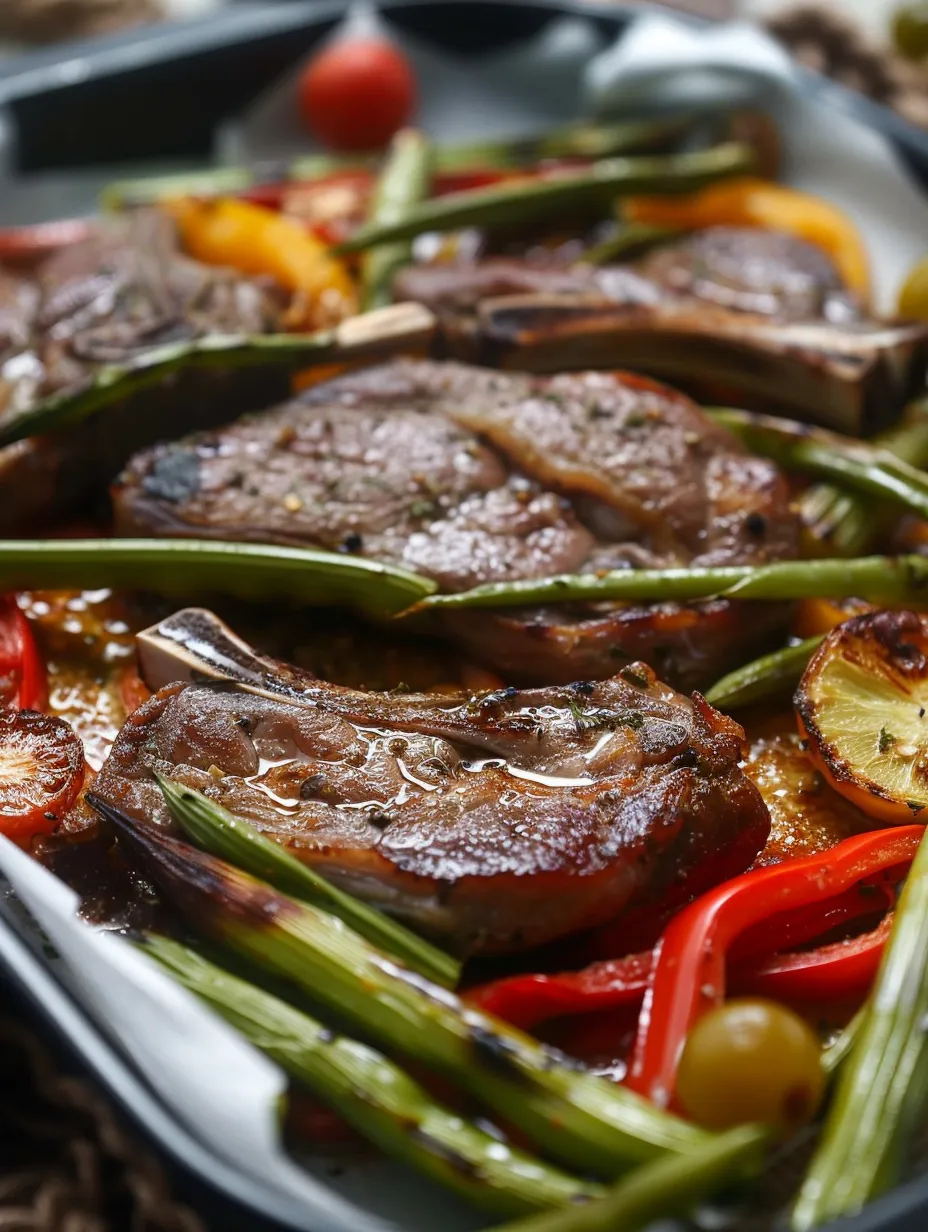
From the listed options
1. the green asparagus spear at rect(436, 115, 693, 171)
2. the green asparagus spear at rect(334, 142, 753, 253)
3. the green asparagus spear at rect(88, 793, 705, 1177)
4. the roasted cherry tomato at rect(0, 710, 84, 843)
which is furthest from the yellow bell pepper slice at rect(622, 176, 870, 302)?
the green asparagus spear at rect(88, 793, 705, 1177)

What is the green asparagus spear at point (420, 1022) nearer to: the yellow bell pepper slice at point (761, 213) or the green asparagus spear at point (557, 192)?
the green asparagus spear at point (557, 192)

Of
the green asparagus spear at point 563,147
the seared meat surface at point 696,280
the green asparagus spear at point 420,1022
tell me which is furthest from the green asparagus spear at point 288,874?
the green asparagus spear at point 563,147

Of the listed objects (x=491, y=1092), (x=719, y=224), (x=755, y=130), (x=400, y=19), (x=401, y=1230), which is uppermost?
(x=400, y=19)

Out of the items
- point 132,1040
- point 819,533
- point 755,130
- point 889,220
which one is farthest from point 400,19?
point 132,1040

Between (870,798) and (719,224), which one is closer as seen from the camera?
(870,798)

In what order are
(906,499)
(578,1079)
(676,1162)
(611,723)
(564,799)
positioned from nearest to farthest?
(676,1162) → (578,1079) → (564,799) → (611,723) → (906,499)

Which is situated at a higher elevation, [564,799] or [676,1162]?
[564,799]

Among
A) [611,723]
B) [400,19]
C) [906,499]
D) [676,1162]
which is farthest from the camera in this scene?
[400,19]

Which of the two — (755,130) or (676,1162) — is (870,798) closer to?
(676,1162)
